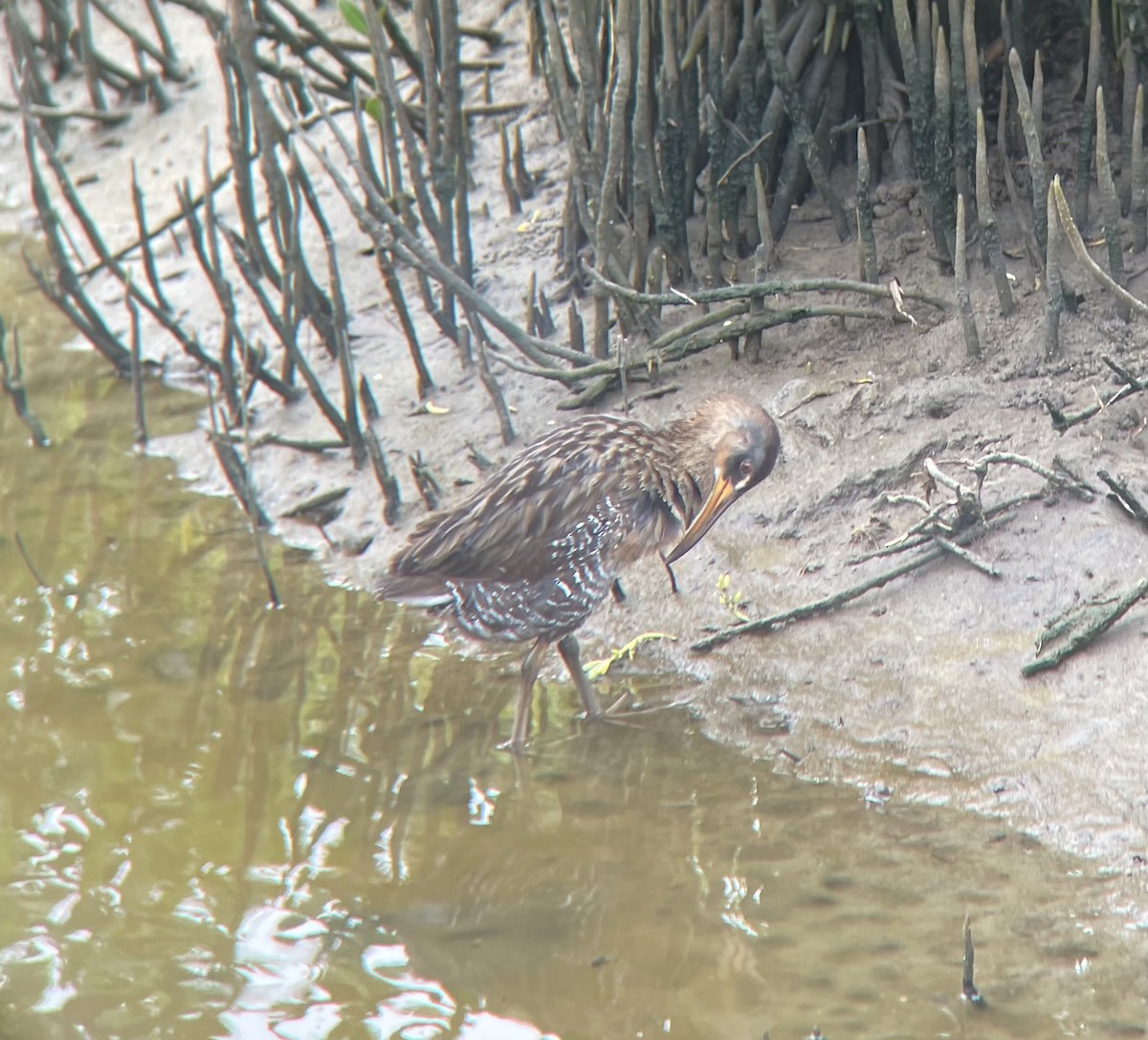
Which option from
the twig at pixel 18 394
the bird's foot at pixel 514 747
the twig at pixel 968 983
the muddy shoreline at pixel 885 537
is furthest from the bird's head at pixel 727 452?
the twig at pixel 18 394

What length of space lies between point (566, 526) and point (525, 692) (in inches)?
19.1

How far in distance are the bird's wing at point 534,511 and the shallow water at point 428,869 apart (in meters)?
0.48

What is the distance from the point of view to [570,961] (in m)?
3.35

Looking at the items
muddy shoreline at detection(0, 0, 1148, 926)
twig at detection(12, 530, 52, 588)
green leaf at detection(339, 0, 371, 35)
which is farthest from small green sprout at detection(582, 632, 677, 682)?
green leaf at detection(339, 0, 371, 35)

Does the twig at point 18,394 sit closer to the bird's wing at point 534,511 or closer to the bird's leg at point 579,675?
the bird's wing at point 534,511

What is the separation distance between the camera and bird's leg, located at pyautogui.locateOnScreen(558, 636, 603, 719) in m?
4.38

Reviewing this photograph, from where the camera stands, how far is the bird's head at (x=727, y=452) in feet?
14.5

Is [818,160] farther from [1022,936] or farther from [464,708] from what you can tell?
[1022,936]

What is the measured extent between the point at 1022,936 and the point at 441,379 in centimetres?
341

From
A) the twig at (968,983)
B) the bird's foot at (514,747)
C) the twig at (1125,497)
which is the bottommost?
the bird's foot at (514,747)

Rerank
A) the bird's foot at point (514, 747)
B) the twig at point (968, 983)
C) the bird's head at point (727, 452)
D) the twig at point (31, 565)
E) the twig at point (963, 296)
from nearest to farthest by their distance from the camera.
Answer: the twig at point (968, 983)
the bird's foot at point (514, 747)
the bird's head at point (727, 452)
the twig at point (963, 296)
the twig at point (31, 565)

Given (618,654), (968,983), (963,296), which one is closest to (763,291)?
(963,296)

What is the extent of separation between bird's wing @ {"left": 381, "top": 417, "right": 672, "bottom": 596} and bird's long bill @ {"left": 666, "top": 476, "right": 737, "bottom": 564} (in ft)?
0.37

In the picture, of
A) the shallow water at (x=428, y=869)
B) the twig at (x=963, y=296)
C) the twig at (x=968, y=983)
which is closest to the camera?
the twig at (x=968, y=983)
